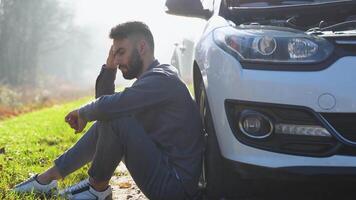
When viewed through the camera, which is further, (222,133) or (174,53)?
(174,53)

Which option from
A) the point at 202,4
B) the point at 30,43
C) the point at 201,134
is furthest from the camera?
the point at 30,43

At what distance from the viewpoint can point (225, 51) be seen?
3.13m

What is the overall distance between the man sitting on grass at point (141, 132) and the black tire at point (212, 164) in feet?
0.22

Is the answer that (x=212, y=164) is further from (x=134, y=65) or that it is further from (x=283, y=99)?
(x=134, y=65)

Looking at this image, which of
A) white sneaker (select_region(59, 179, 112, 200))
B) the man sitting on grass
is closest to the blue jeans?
the man sitting on grass

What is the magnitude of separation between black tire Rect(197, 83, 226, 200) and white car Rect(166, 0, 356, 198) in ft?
0.06

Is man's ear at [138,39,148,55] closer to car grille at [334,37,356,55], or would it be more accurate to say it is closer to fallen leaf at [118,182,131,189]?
car grille at [334,37,356,55]

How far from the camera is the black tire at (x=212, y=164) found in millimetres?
3320

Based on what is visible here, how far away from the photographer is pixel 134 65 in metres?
3.53

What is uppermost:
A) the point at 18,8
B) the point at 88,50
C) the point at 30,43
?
the point at 18,8

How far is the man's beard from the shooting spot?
138 inches

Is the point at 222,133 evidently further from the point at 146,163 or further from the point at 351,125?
the point at 351,125

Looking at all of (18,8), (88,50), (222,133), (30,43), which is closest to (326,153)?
(222,133)

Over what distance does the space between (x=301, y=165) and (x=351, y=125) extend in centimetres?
34
